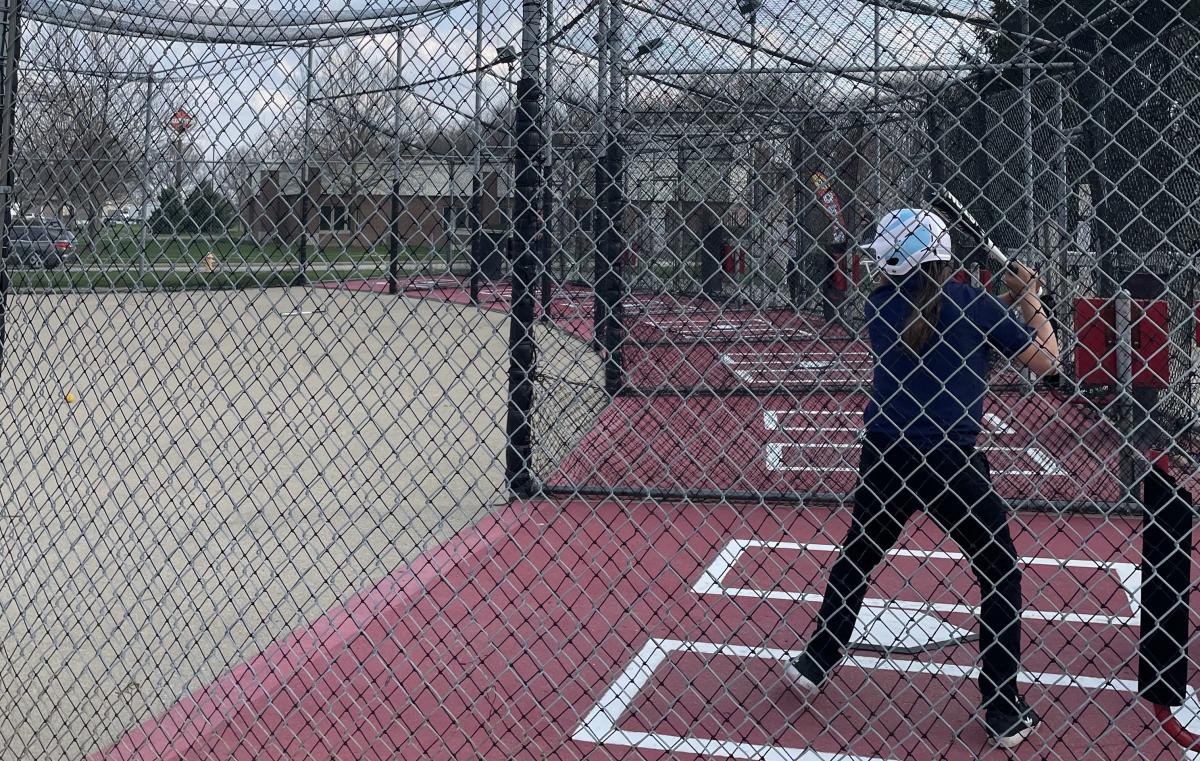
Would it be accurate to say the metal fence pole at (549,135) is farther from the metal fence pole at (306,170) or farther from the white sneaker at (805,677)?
the white sneaker at (805,677)

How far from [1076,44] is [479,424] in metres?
5.28

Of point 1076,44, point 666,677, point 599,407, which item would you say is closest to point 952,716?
point 666,677

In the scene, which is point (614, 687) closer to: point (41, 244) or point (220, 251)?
point (220, 251)

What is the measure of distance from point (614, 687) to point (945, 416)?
141 cm

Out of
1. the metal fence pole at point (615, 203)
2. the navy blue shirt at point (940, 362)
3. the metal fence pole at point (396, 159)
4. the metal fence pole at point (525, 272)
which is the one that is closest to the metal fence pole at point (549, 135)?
the metal fence pole at point (525, 272)

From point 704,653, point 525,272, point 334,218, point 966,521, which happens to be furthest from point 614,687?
point 525,272

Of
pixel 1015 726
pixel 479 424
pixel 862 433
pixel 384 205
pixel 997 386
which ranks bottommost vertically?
pixel 479 424

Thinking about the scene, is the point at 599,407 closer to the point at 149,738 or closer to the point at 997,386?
the point at 997,386

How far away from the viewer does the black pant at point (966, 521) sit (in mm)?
3102

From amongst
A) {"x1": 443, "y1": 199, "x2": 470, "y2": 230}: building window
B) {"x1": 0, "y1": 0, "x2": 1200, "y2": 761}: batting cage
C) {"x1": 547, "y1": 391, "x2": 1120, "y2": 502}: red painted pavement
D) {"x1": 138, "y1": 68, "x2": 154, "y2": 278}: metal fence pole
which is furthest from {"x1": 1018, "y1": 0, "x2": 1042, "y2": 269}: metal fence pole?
{"x1": 138, "y1": 68, "x2": 154, "y2": 278}: metal fence pole

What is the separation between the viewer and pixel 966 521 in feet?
10.5

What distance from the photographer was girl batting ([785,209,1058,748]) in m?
2.89

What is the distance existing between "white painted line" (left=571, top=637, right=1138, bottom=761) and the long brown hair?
84cm

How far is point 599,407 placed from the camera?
865 cm
